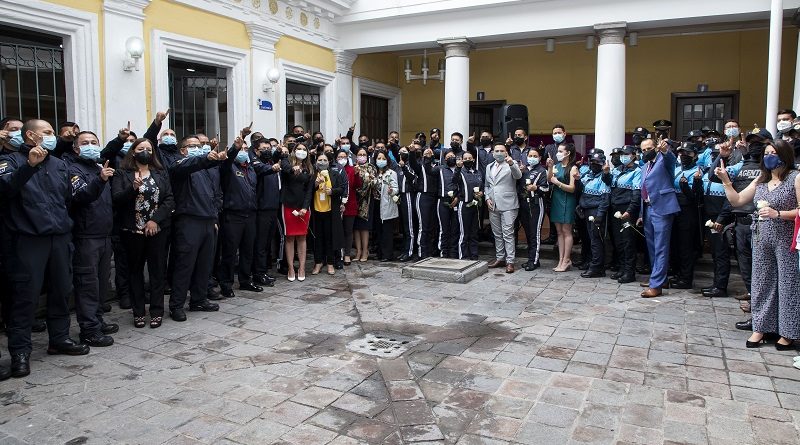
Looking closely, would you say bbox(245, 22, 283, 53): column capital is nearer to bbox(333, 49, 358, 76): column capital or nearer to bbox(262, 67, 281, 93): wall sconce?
bbox(262, 67, 281, 93): wall sconce

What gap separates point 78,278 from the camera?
5.54m

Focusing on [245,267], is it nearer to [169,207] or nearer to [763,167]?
[169,207]

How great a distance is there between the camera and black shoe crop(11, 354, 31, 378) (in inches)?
187

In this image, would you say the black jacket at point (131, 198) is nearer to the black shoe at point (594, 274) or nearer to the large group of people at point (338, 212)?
the large group of people at point (338, 212)

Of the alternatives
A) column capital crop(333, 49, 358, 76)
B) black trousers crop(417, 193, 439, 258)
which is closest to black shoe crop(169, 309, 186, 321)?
black trousers crop(417, 193, 439, 258)

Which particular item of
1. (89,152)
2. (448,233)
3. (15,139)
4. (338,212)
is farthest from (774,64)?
(15,139)

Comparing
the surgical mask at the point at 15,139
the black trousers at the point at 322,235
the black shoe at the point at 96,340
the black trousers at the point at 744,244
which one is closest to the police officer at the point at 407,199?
the black trousers at the point at 322,235

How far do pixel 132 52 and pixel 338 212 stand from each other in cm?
364

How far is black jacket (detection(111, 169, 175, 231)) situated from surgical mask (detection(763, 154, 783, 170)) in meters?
5.63

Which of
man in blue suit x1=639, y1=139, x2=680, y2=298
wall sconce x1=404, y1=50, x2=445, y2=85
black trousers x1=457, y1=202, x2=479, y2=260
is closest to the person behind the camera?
man in blue suit x1=639, y1=139, x2=680, y2=298

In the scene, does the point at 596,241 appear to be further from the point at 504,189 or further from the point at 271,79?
the point at 271,79

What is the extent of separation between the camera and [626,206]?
26.7 ft

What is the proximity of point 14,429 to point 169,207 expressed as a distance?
108 inches

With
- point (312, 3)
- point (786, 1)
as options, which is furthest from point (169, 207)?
point (786, 1)
